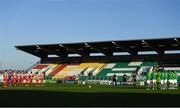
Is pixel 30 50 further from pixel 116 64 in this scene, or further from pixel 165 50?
pixel 165 50

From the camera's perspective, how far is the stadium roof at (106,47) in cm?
7044

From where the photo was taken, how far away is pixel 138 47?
74875mm

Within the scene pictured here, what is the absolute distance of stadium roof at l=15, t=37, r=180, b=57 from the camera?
231 ft

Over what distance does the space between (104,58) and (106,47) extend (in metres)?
2.85

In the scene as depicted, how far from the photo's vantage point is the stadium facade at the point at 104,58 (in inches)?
2753

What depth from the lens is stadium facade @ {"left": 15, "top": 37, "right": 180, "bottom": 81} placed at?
69.9 meters

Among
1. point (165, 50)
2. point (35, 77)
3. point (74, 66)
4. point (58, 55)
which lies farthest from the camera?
point (58, 55)

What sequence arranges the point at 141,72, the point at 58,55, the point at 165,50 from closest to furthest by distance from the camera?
1. the point at 141,72
2. the point at 165,50
3. the point at 58,55

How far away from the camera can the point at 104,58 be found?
79.3m

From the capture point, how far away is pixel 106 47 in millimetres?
77312

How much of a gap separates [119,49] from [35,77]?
26.2m

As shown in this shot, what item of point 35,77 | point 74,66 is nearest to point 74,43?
point 74,66

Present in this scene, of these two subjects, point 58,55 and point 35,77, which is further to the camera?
point 58,55

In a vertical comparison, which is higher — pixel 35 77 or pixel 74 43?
pixel 74 43
